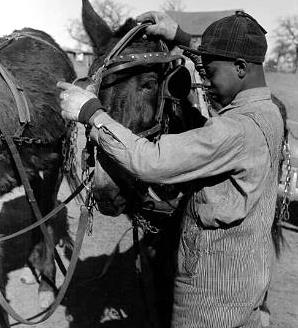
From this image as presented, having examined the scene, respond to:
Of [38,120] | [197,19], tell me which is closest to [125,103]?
[38,120]

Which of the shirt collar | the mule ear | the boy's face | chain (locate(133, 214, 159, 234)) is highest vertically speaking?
the mule ear

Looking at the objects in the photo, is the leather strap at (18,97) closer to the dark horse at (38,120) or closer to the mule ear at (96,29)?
the dark horse at (38,120)

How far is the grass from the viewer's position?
1867 cm

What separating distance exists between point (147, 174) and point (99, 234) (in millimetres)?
4204

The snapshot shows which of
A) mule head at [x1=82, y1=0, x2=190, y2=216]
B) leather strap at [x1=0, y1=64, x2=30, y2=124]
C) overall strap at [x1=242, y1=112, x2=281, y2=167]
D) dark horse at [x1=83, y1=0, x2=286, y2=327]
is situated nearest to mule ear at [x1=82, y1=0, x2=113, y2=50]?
dark horse at [x1=83, y1=0, x2=286, y2=327]

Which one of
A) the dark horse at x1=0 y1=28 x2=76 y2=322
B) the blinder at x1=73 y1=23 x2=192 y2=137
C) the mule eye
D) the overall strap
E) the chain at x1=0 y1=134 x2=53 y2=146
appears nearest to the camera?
the overall strap

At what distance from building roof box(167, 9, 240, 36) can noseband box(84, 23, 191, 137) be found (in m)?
45.6

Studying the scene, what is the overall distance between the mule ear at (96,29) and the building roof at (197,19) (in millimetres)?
45283

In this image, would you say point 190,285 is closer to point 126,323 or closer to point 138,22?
point 138,22

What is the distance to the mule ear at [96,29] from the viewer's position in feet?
9.00

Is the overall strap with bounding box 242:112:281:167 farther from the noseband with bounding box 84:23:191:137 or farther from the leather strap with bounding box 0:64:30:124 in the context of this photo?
the leather strap with bounding box 0:64:30:124

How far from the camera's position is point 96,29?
278 cm

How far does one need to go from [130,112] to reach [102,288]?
2.60 meters

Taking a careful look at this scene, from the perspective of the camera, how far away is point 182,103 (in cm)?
267
